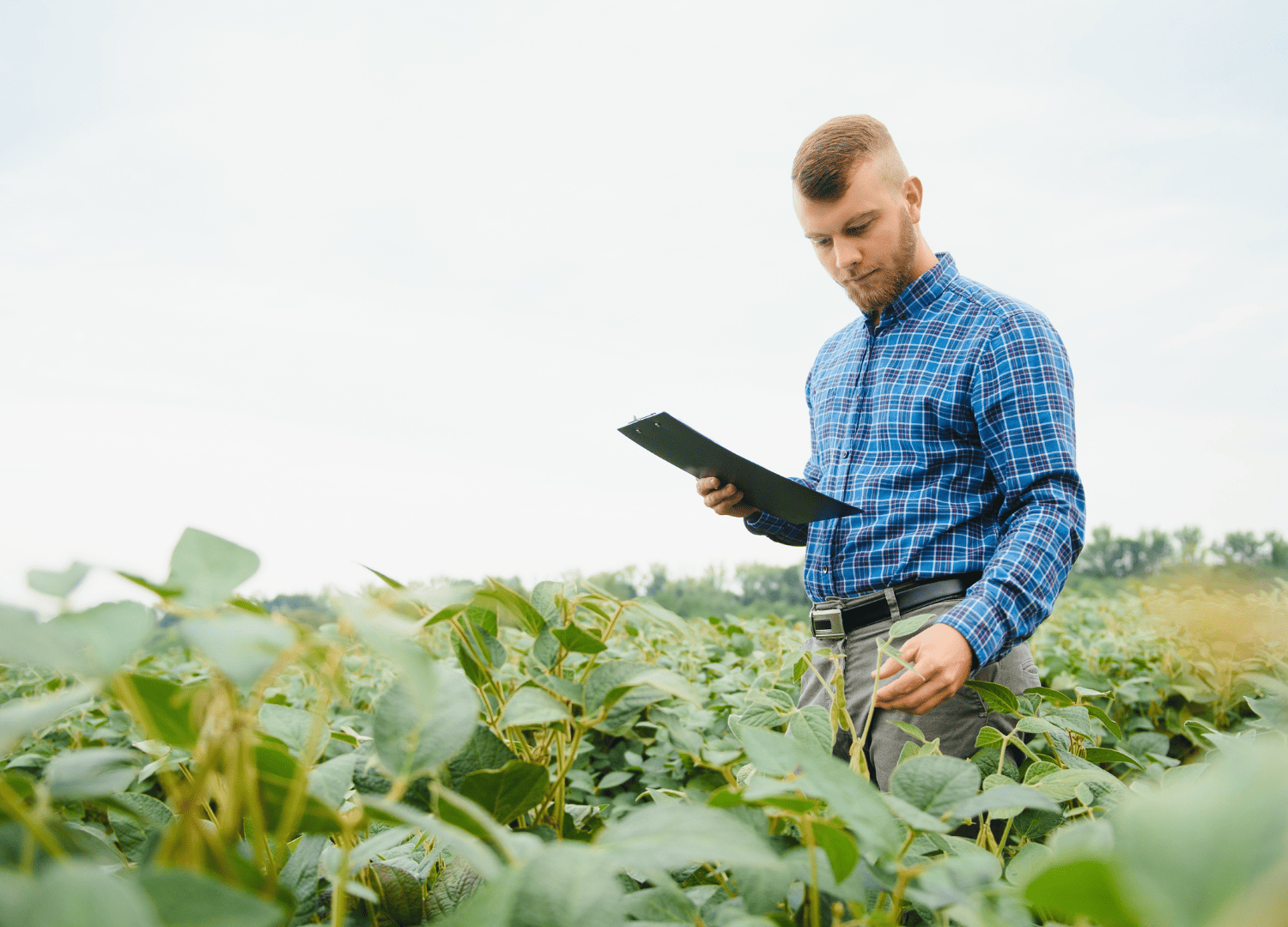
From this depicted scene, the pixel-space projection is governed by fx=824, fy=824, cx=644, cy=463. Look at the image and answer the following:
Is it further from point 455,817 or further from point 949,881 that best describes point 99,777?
point 949,881

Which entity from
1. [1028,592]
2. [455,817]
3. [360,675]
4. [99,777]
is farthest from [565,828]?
[360,675]

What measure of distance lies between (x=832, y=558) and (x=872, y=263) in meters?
0.72

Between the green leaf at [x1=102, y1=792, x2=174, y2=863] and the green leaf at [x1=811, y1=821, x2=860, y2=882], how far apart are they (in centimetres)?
41

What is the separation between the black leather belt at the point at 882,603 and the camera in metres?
1.80

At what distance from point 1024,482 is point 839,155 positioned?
83cm

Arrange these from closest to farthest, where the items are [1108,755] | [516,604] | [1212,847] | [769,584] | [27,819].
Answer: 1. [1212,847]
2. [27,819]
3. [516,604]
4. [1108,755]
5. [769,584]

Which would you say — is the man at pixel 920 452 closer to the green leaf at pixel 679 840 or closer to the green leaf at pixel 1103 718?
the green leaf at pixel 1103 718

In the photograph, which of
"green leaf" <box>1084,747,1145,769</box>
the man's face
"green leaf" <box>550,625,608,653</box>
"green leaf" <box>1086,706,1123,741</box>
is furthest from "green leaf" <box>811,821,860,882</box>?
the man's face

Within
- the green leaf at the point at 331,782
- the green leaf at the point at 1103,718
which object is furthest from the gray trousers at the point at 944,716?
the green leaf at the point at 331,782

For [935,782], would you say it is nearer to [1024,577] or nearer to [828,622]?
[1024,577]

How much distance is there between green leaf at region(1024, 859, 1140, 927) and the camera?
0.30 meters

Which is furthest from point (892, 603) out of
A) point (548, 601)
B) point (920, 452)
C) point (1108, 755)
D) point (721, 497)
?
point (548, 601)

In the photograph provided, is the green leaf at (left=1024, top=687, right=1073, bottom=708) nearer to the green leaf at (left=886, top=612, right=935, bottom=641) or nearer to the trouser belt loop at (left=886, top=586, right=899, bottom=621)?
the green leaf at (left=886, top=612, right=935, bottom=641)

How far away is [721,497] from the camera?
197 cm
